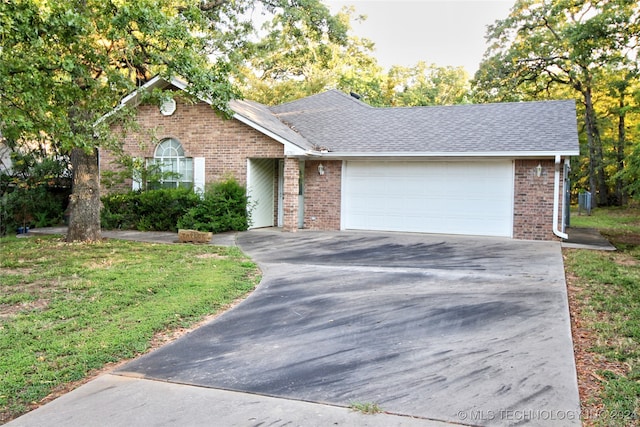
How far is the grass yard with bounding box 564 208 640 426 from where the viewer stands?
361 centimetres

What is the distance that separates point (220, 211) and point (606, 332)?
1072cm

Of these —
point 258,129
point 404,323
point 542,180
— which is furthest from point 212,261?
point 542,180

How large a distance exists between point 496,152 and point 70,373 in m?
11.4

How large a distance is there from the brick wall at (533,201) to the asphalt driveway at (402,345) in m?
4.59

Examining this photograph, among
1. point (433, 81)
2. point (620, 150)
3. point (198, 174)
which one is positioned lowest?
point (198, 174)

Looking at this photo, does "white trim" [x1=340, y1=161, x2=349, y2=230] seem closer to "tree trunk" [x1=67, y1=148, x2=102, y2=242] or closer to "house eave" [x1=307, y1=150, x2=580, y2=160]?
"house eave" [x1=307, y1=150, x2=580, y2=160]

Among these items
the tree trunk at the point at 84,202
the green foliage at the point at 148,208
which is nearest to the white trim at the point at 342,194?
the green foliage at the point at 148,208

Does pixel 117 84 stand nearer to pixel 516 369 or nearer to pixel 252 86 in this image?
pixel 516 369

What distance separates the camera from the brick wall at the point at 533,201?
42.2 ft

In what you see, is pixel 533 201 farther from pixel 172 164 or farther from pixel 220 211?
pixel 172 164

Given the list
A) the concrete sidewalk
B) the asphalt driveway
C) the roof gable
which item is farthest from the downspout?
the concrete sidewalk

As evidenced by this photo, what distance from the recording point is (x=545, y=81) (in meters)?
27.3

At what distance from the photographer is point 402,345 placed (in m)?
4.87

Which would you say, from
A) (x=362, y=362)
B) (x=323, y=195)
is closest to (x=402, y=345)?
(x=362, y=362)
